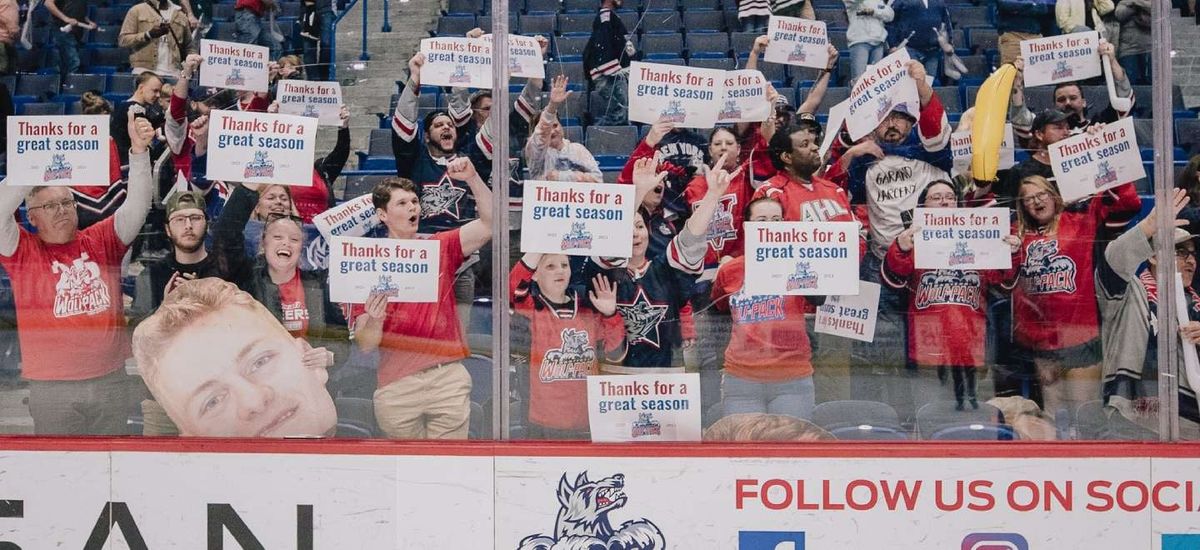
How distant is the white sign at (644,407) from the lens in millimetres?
3111

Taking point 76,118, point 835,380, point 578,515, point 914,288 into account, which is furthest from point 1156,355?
point 76,118

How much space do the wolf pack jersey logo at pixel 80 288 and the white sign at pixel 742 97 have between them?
70.0 inches

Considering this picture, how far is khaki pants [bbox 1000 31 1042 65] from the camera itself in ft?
10.3

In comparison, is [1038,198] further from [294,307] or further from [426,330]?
→ [294,307]

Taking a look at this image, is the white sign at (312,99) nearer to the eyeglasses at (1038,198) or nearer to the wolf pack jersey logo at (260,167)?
the wolf pack jersey logo at (260,167)

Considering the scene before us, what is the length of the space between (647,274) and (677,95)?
496 mm

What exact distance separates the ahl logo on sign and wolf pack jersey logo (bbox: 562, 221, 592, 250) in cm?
87

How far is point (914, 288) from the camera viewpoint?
3.13 metres

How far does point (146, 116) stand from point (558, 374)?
1.35m

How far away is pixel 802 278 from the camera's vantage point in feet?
10.1

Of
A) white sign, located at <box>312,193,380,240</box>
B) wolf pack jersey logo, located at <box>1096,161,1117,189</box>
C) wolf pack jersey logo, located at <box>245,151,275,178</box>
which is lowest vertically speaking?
white sign, located at <box>312,193,380,240</box>

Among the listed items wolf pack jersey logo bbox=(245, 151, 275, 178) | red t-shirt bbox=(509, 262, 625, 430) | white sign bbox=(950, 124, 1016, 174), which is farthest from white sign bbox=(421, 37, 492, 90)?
white sign bbox=(950, 124, 1016, 174)

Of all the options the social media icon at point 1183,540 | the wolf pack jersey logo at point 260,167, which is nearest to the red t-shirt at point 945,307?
the social media icon at point 1183,540

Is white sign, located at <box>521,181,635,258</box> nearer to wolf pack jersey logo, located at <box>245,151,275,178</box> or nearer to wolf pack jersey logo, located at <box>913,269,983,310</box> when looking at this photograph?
wolf pack jersey logo, located at <box>245,151,275,178</box>
